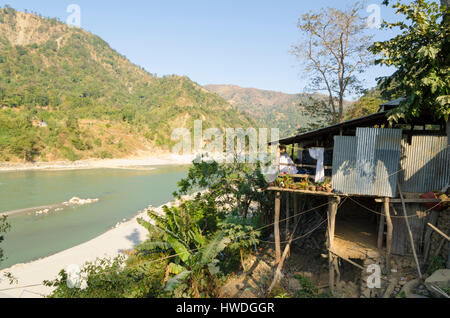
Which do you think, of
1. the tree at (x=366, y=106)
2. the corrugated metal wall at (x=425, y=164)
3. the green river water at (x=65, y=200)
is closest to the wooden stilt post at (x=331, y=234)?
the corrugated metal wall at (x=425, y=164)

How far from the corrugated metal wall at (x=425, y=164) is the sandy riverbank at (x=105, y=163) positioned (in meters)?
30.1

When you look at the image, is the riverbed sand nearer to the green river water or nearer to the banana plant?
the green river water

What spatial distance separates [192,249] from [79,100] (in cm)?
7068

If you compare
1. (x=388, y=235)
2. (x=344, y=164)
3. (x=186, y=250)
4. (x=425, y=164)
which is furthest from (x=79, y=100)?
(x=425, y=164)

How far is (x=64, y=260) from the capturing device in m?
12.2

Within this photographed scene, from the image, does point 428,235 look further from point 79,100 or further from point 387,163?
point 79,100

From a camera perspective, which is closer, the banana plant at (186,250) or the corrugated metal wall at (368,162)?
the corrugated metal wall at (368,162)

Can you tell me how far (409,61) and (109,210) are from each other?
21456mm

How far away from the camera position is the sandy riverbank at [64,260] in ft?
31.1

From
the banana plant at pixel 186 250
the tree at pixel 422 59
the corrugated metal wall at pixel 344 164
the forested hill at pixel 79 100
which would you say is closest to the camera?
the tree at pixel 422 59

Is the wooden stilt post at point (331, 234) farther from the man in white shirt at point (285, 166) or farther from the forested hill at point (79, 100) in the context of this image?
the forested hill at point (79, 100)

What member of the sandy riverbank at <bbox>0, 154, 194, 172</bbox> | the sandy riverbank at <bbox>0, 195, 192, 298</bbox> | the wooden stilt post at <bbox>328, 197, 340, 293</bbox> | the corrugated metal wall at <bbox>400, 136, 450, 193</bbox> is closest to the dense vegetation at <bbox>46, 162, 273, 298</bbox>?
the sandy riverbank at <bbox>0, 195, 192, 298</bbox>
